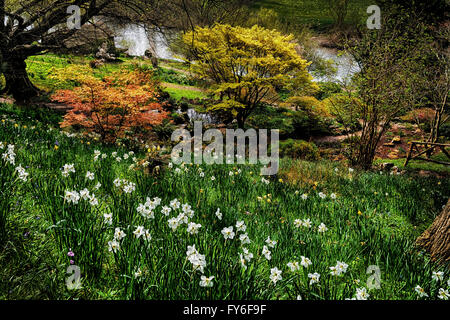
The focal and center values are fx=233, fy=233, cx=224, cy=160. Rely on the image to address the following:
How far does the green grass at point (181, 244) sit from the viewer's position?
1347mm

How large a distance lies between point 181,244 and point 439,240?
101 inches

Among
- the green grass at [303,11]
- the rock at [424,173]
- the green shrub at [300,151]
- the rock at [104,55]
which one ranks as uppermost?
the green grass at [303,11]

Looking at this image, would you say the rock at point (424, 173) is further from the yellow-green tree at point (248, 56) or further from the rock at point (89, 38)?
the rock at point (89, 38)

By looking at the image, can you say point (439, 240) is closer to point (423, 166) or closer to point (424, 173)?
point (424, 173)

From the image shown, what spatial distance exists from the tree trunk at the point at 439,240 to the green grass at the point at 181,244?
0.17m

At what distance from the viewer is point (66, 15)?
8656mm

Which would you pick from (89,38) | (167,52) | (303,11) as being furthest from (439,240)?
(303,11)

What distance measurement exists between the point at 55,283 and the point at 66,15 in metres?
10.8

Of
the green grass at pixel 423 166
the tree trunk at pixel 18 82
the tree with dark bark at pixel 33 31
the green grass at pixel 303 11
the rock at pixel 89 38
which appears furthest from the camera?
the green grass at pixel 303 11

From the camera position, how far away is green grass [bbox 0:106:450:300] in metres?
1.35

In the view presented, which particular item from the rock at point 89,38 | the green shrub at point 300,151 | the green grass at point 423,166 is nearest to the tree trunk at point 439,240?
the green shrub at point 300,151

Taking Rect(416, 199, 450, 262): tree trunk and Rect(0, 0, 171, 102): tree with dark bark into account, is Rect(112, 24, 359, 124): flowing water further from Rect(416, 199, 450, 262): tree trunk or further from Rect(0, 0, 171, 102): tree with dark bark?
Rect(416, 199, 450, 262): tree trunk
